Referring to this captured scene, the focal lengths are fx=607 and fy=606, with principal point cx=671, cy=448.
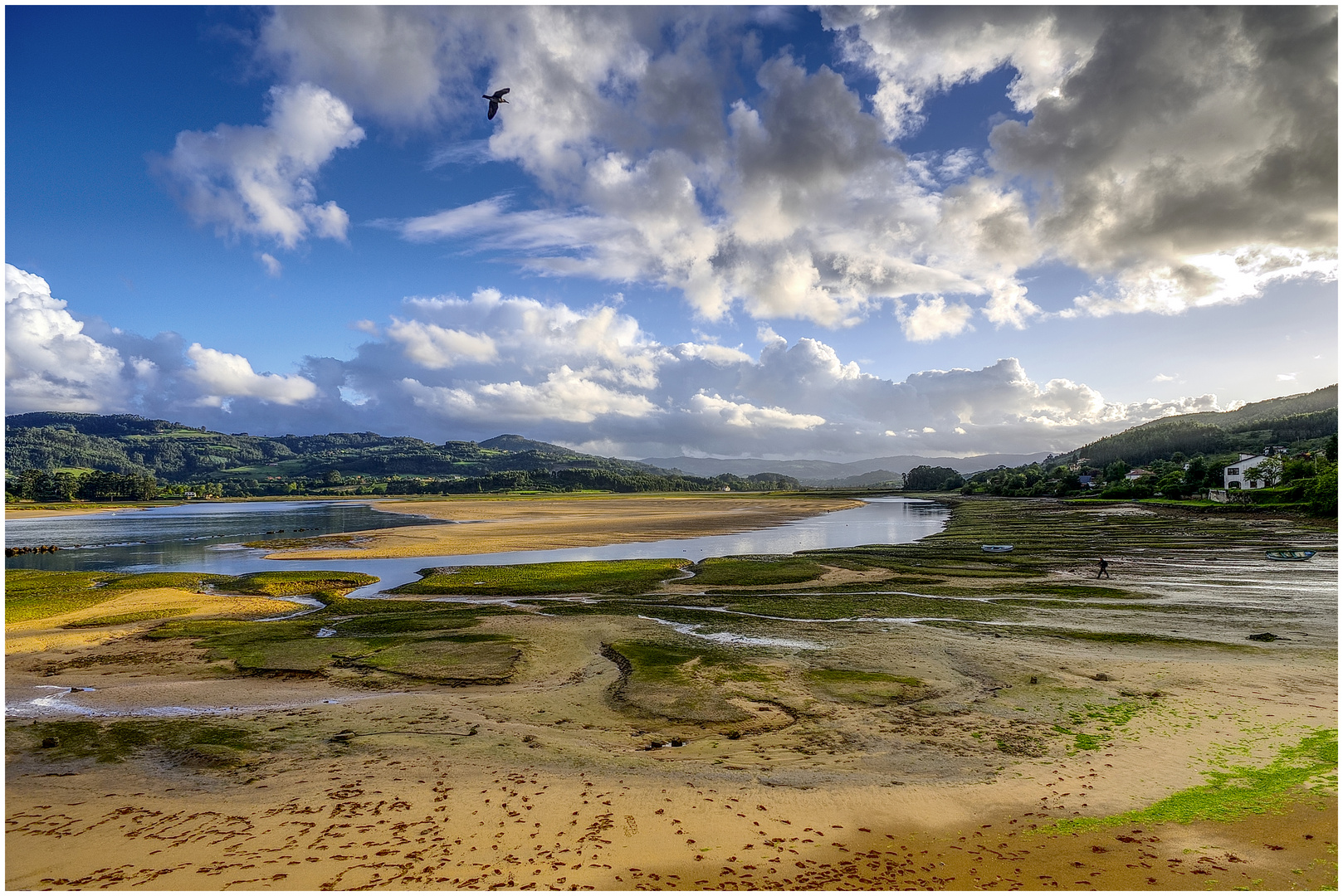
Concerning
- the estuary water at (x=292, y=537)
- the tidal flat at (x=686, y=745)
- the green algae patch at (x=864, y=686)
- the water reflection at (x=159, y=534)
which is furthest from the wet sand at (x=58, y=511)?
the green algae patch at (x=864, y=686)

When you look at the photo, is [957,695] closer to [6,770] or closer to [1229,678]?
[1229,678]

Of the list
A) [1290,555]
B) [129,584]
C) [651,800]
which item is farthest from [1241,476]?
[129,584]

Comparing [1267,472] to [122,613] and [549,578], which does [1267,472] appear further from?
[122,613]

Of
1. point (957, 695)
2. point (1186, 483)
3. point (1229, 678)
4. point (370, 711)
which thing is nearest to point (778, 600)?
point (957, 695)

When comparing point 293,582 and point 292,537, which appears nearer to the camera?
point 293,582

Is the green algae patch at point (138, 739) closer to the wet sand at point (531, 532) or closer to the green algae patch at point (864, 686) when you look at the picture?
the green algae patch at point (864, 686)

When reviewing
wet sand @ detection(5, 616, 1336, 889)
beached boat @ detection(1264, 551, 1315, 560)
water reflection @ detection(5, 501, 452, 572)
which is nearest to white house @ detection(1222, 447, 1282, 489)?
beached boat @ detection(1264, 551, 1315, 560)
